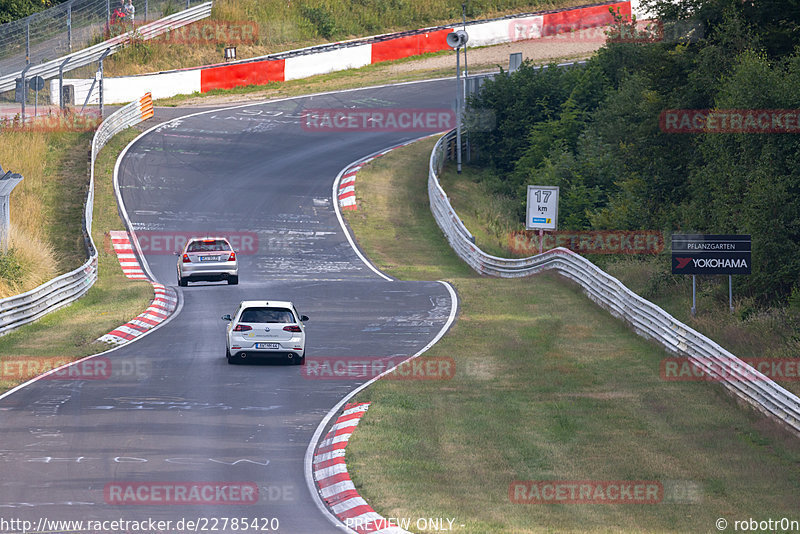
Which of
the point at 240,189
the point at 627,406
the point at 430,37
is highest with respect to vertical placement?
the point at 430,37

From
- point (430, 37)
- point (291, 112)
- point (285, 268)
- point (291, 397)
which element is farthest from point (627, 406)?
point (430, 37)

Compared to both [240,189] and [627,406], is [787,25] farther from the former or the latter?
[240,189]

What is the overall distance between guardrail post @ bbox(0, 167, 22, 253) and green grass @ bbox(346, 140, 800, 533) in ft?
44.8

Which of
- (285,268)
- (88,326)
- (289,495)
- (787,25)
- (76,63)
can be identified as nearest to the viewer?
(289,495)

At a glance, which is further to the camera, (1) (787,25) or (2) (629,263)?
(2) (629,263)

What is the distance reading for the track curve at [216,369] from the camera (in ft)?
44.9

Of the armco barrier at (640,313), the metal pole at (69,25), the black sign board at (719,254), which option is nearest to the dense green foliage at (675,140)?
the black sign board at (719,254)

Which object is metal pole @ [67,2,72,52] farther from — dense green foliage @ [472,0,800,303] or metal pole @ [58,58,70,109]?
dense green foliage @ [472,0,800,303]

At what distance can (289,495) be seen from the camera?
13.3m

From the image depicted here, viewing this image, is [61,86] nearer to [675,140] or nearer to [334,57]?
[334,57]

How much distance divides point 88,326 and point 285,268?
11.6m

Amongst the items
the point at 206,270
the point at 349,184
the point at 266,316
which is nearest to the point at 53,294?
the point at 206,270

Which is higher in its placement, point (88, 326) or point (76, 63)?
point (76, 63)

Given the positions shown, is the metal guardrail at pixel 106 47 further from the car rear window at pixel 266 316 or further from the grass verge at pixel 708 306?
the car rear window at pixel 266 316
